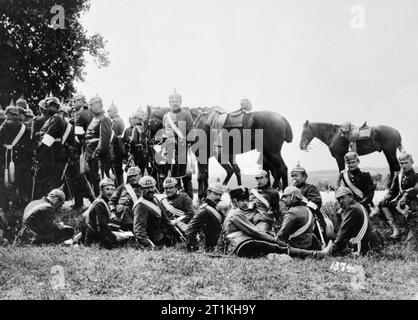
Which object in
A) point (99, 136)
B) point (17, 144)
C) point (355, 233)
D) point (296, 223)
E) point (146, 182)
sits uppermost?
point (99, 136)

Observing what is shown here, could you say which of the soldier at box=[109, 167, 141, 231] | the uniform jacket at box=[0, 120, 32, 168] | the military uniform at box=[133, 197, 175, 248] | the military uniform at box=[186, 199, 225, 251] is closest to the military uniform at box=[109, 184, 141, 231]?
the soldier at box=[109, 167, 141, 231]

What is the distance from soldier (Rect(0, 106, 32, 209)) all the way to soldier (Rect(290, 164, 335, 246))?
15.4 ft

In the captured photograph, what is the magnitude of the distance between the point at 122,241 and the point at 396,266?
3.90m

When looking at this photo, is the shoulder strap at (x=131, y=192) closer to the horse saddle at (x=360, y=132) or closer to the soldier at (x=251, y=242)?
the soldier at (x=251, y=242)

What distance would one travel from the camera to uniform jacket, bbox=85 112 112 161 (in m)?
10.1

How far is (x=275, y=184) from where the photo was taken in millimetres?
10391

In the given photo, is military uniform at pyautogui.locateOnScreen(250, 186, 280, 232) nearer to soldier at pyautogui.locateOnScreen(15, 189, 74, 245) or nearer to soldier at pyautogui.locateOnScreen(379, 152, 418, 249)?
soldier at pyautogui.locateOnScreen(379, 152, 418, 249)

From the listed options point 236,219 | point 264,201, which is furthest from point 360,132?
point 236,219

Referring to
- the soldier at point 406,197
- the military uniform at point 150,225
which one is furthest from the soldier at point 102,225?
the soldier at point 406,197

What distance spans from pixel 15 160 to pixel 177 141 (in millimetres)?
2839

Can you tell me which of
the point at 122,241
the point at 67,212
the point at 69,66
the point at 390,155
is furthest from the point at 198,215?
the point at 69,66

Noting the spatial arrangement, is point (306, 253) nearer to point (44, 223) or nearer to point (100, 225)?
point (100, 225)

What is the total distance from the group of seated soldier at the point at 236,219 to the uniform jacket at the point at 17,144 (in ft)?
5.24

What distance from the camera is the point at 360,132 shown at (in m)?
10.7
